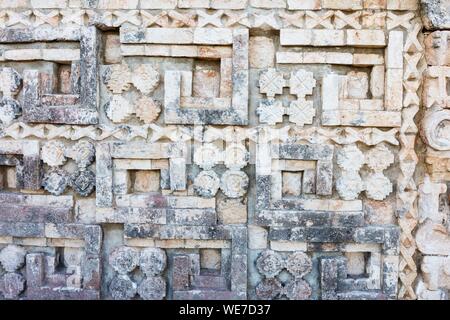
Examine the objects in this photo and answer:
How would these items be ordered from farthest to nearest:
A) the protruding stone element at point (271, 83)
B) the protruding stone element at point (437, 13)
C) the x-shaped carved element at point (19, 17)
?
the x-shaped carved element at point (19, 17), the protruding stone element at point (271, 83), the protruding stone element at point (437, 13)

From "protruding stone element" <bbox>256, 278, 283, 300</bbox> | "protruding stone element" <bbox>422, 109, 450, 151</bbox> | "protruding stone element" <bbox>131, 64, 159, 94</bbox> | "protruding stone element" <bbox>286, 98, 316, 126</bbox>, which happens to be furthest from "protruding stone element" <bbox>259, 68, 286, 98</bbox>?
"protruding stone element" <bbox>256, 278, 283, 300</bbox>

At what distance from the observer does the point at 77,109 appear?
3.05 meters

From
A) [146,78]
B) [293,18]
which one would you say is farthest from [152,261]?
[293,18]

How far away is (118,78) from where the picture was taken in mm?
3061

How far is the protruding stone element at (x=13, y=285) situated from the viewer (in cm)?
315

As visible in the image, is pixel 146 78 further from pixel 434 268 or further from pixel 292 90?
pixel 434 268

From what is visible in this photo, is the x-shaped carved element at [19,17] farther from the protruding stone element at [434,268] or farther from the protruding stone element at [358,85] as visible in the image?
the protruding stone element at [434,268]

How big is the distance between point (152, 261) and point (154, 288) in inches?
8.2

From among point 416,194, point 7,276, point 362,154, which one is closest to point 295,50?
point 362,154

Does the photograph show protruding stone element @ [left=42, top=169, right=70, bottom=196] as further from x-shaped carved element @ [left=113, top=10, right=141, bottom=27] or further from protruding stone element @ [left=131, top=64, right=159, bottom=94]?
x-shaped carved element @ [left=113, top=10, right=141, bottom=27]

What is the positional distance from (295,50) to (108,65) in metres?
1.43

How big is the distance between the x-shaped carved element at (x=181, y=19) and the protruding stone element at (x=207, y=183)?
1.12 meters

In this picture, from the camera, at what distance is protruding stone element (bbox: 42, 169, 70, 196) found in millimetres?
3117

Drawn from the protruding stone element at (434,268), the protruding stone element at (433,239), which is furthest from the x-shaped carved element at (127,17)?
the protruding stone element at (434,268)
